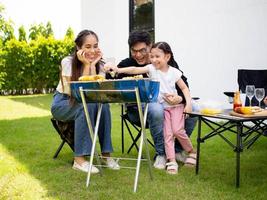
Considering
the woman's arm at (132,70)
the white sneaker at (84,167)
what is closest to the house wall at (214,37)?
the woman's arm at (132,70)

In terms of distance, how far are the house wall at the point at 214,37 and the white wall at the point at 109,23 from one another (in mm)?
1647

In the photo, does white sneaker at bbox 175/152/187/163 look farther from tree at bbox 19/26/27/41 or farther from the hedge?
tree at bbox 19/26/27/41

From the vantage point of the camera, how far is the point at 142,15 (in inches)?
361

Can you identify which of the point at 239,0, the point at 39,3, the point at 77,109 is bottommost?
the point at 77,109

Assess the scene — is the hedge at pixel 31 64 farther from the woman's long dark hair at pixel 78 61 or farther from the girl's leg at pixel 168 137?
the girl's leg at pixel 168 137

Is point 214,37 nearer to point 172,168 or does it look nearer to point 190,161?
point 190,161

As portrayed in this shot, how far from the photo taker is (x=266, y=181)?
3486 millimetres

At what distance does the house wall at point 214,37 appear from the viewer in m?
6.27

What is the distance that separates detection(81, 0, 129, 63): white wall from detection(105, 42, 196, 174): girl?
583 centimetres

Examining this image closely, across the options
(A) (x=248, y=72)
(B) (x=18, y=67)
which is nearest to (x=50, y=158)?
(A) (x=248, y=72)

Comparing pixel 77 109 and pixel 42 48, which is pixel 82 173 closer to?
pixel 77 109

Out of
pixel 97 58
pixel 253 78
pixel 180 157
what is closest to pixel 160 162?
pixel 180 157

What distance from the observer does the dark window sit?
875cm

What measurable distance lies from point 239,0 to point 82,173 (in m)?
3.93
